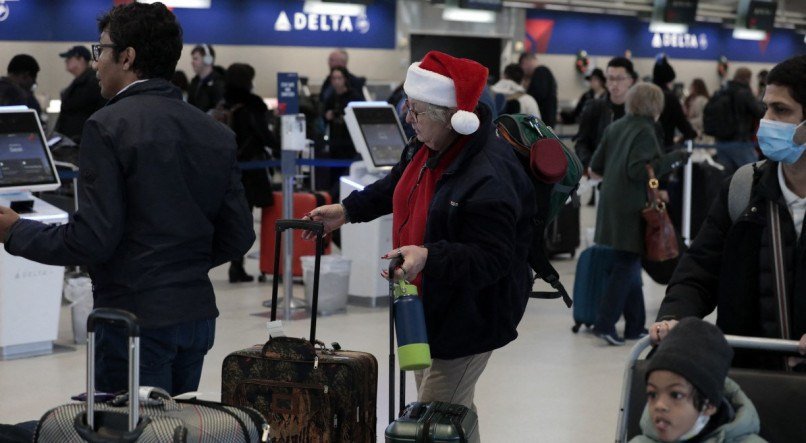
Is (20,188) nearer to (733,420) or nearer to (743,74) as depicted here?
(733,420)

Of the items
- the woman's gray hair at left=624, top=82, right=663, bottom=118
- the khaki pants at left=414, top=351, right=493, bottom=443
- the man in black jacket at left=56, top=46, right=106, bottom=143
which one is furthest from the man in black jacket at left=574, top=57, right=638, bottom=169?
the khaki pants at left=414, top=351, right=493, bottom=443

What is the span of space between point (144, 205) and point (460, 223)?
0.83 m

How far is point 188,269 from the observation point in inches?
124

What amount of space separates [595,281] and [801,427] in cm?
438

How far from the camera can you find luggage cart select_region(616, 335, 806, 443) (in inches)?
105

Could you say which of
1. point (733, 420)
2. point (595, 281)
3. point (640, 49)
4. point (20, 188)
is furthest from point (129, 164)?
point (640, 49)

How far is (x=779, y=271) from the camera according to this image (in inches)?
111

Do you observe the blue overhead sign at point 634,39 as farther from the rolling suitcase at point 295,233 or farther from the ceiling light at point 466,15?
the rolling suitcase at point 295,233

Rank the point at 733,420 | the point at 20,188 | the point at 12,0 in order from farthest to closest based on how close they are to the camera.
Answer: the point at 12,0 → the point at 20,188 → the point at 733,420

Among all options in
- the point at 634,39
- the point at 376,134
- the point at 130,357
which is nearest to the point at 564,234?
the point at 376,134

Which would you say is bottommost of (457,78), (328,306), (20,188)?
(328,306)

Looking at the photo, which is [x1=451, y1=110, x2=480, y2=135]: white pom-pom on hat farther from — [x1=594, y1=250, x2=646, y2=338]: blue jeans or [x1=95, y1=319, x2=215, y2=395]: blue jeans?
[x1=594, y1=250, x2=646, y2=338]: blue jeans

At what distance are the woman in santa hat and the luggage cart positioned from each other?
21.5 inches

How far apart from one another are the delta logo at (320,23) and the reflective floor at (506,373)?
9.87m
